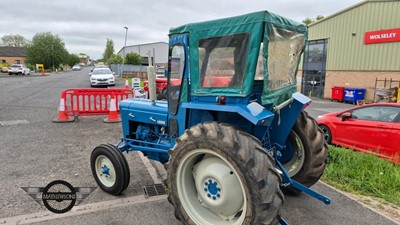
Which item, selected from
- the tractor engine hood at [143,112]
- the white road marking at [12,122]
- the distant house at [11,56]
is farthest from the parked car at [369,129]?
the distant house at [11,56]

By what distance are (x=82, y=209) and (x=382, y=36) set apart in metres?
21.2

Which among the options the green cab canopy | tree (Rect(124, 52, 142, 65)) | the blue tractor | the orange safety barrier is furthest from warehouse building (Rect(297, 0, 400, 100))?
tree (Rect(124, 52, 142, 65))

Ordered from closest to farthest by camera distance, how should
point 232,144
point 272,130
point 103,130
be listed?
point 232,144, point 272,130, point 103,130

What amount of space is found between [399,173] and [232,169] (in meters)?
3.63

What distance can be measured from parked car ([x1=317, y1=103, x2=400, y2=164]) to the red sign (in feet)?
47.6

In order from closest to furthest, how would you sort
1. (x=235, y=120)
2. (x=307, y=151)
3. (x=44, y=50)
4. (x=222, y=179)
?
(x=222, y=179)
(x=235, y=120)
(x=307, y=151)
(x=44, y=50)

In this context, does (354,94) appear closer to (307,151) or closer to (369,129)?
(369,129)

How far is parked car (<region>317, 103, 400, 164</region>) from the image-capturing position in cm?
613

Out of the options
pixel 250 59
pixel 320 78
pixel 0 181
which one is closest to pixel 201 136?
pixel 250 59

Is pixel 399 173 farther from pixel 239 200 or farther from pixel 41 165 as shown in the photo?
pixel 41 165

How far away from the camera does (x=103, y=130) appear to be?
8328mm

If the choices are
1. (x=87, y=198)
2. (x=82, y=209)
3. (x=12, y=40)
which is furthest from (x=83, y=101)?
(x=12, y=40)

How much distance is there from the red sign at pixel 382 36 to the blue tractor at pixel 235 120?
18518mm

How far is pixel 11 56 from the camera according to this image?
8025cm
